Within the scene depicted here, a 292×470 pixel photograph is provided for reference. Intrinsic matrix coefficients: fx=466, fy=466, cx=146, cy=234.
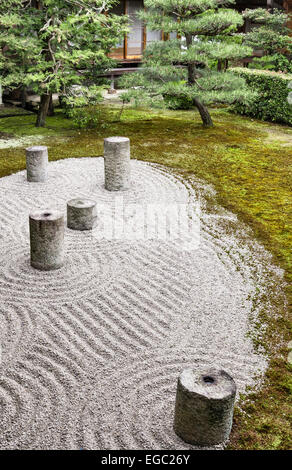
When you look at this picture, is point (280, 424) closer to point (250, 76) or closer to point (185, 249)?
point (185, 249)

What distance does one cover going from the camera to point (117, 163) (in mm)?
7750

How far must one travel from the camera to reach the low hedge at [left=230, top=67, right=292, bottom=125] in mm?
12914

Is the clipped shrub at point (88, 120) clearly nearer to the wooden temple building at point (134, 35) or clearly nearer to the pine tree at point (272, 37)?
the wooden temple building at point (134, 35)

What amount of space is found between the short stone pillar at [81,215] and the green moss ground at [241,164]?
2260mm

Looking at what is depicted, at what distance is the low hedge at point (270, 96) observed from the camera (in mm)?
12914

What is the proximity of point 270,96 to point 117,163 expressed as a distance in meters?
7.62

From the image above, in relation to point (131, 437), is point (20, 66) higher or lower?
higher

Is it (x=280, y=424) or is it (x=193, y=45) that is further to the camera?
(x=193, y=45)

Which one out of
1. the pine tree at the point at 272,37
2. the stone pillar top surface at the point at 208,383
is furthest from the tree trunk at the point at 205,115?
the stone pillar top surface at the point at 208,383

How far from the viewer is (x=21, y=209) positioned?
706 cm
